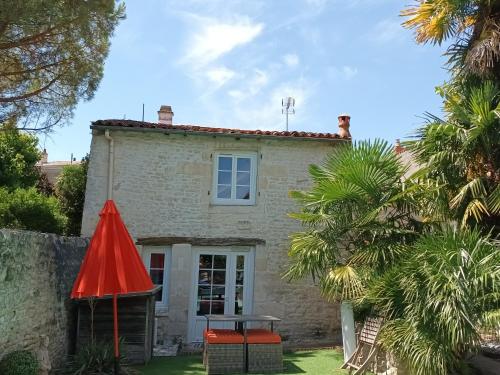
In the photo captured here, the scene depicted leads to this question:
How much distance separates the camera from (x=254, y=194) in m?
12.6

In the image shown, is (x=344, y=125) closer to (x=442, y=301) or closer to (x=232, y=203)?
(x=232, y=203)

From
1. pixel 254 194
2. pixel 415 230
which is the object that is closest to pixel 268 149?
pixel 254 194

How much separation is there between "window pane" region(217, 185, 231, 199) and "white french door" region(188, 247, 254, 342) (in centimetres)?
126

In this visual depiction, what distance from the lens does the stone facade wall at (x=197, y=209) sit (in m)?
12.1

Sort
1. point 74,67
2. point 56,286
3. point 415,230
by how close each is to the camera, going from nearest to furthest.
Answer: point 56,286, point 415,230, point 74,67

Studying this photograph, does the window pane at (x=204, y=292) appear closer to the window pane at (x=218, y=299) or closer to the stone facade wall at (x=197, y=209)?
the window pane at (x=218, y=299)

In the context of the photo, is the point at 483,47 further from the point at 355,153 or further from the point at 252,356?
the point at 252,356

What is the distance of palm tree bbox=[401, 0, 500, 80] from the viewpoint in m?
8.40

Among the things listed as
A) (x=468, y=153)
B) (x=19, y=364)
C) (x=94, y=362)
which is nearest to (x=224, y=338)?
(x=94, y=362)

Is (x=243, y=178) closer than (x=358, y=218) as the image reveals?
No

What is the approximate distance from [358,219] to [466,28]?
386 cm

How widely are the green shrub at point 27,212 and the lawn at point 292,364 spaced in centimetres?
506

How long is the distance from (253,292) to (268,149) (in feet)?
11.2

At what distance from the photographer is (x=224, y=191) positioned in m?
12.6
